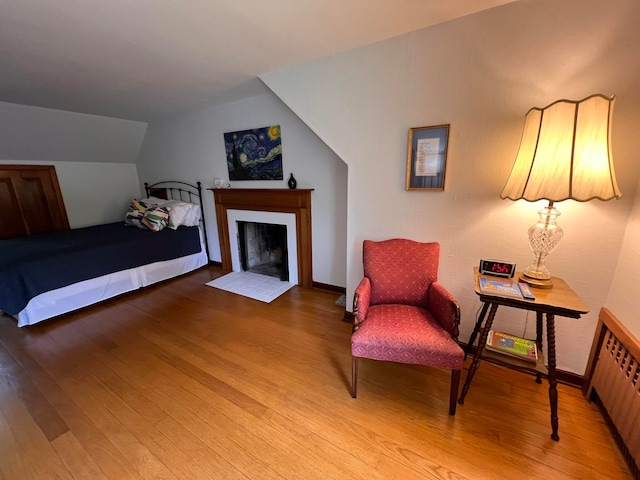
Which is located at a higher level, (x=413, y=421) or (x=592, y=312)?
(x=592, y=312)

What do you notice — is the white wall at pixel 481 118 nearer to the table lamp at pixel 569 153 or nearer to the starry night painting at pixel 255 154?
the table lamp at pixel 569 153

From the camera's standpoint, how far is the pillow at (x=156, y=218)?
3252 millimetres

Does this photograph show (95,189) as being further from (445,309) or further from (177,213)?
(445,309)

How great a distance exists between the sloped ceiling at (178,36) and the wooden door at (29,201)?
Answer: 135cm

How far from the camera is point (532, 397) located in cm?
148

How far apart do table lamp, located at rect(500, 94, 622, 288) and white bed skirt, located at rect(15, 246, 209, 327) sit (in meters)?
3.68

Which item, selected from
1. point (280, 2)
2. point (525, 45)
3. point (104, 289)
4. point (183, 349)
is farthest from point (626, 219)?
point (104, 289)

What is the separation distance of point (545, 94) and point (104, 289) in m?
4.07

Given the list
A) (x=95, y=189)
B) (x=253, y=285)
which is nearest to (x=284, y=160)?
(x=253, y=285)

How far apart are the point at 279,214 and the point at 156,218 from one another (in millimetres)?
1706

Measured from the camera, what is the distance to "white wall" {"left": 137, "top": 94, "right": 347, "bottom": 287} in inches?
103

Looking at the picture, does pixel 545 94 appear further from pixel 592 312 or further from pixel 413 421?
pixel 413 421

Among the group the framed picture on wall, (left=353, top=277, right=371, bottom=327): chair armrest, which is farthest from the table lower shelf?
the framed picture on wall

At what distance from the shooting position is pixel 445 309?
143cm
